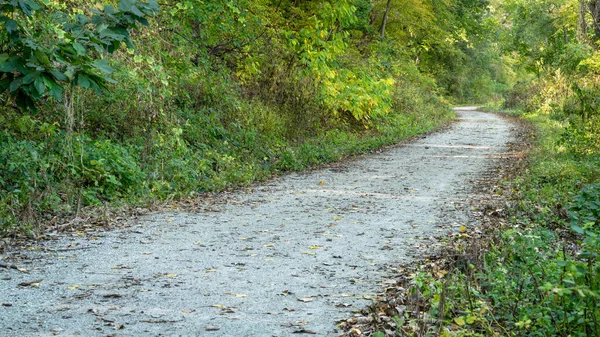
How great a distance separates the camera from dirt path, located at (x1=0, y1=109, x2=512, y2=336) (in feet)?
15.4

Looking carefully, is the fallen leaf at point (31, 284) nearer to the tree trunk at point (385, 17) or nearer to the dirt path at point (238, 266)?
the dirt path at point (238, 266)

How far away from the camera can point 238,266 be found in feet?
20.4

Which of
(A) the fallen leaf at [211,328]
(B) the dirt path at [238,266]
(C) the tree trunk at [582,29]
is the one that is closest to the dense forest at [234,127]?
(C) the tree trunk at [582,29]

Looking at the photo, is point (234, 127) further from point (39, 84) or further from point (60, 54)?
point (39, 84)

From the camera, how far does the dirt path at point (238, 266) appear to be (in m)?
4.70

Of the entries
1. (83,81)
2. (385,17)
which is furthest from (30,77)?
(385,17)

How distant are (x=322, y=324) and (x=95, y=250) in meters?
3.14

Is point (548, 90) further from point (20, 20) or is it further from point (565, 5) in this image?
point (20, 20)

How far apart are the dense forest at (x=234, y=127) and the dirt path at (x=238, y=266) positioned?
797 mm

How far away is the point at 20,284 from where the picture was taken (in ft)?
18.2

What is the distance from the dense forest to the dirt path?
2.62ft

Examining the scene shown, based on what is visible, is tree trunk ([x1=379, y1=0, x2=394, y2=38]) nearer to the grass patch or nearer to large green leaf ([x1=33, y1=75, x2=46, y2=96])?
the grass patch

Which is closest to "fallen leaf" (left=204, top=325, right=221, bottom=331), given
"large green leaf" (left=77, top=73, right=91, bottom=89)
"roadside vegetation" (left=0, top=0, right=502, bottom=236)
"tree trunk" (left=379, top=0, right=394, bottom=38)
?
"roadside vegetation" (left=0, top=0, right=502, bottom=236)

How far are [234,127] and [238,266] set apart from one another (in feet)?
27.8
